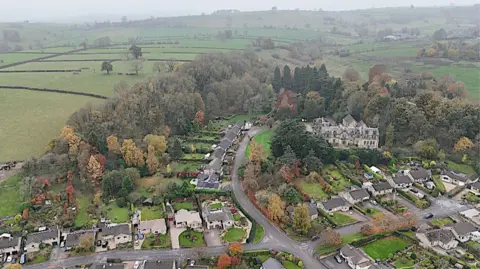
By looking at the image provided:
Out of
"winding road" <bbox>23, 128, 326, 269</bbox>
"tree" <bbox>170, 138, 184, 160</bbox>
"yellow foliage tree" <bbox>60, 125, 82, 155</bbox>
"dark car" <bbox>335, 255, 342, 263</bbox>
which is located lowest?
"dark car" <bbox>335, 255, 342, 263</bbox>

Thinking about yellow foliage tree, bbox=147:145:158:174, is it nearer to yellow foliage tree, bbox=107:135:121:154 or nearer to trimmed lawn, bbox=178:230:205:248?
yellow foliage tree, bbox=107:135:121:154

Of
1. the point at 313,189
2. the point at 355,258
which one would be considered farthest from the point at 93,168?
the point at 355,258

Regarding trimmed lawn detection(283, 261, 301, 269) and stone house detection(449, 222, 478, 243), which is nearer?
trimmed lawn detection(283, 261, 301, 269)

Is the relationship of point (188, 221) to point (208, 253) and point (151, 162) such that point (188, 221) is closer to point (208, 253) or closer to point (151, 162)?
point (208, 253)

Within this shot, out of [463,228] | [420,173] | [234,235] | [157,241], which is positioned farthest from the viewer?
[420,173]

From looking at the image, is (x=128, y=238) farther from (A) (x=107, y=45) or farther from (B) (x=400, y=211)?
(A) (x=107, y=45)

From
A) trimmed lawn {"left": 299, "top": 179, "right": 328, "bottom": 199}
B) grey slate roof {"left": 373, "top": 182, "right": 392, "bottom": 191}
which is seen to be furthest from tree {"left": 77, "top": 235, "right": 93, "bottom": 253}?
grey slate roof {"left": 373, "top": 182, "right": 392, "bottom": 191}

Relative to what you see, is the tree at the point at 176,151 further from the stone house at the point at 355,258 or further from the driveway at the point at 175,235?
the stone house at the point at 355,258

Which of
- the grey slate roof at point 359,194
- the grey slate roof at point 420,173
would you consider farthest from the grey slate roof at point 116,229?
the grey slate roof at point 420,173
